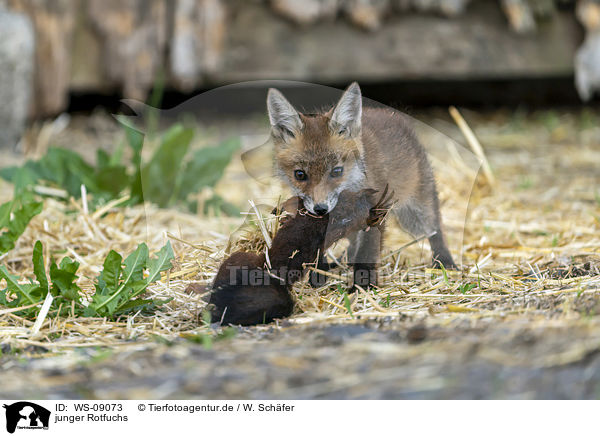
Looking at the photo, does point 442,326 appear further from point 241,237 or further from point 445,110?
point 445,110

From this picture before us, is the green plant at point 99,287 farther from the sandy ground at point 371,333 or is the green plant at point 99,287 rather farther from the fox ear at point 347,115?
the fox ear at point 347,115

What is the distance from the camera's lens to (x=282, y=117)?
9.36 ft

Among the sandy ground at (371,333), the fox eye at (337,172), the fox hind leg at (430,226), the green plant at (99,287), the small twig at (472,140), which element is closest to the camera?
the sandy ground at (371,333)

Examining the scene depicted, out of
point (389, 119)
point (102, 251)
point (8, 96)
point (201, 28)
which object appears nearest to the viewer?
point (389, 119)

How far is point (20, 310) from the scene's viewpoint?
9.10ft

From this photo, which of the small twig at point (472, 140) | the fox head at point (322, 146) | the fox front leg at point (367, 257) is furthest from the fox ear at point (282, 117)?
the small twig at point (472, 140)

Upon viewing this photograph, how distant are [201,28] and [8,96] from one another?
71.2 inches

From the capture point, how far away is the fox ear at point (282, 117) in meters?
2.80

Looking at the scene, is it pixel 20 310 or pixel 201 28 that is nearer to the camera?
pixel 20 310

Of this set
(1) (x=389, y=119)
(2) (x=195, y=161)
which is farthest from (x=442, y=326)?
(2) (x=195, y=161)

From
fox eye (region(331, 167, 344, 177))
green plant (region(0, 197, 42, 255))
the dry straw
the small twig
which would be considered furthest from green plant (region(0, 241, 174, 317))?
the small twig
